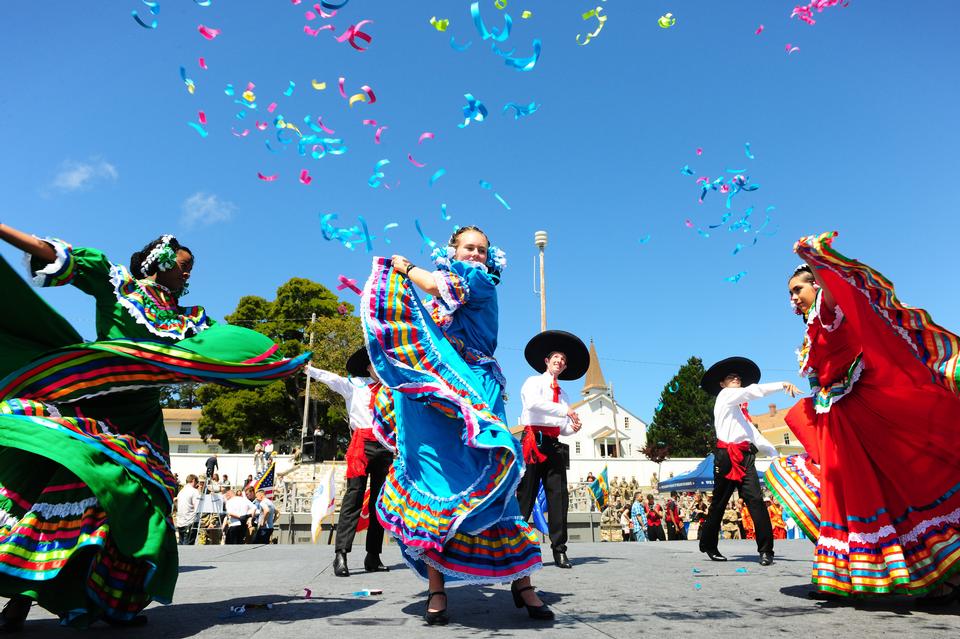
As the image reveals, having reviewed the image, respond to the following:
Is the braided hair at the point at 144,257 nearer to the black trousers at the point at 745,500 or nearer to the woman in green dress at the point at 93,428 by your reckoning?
the woman in green dress at the point at 93,428

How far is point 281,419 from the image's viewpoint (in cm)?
3538

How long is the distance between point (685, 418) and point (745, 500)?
57.9m

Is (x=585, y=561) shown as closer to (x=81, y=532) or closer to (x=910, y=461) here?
(x=910, y=461)

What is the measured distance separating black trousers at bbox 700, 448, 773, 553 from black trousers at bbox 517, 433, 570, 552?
1.27 metres

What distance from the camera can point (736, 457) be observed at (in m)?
5.82

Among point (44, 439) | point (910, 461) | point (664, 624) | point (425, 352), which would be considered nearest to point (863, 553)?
point (910, 461)

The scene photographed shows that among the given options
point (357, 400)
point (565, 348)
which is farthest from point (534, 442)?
point (357, 400)

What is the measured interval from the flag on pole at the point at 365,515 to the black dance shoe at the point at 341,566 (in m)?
0.55

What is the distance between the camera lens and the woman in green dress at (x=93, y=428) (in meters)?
2.46

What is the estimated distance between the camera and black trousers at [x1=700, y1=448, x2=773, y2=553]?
544 centimetres

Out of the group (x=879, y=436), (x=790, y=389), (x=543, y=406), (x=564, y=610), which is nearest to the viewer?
(x=564, y=610)

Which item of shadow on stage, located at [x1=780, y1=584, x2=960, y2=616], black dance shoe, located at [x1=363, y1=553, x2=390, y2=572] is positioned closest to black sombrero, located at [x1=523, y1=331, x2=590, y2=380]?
black dance shoe, located at [x1=363, y1=553, x2=390, y2=572]

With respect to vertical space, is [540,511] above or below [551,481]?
below

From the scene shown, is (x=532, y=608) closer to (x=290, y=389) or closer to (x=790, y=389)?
(x=790, y=389)
